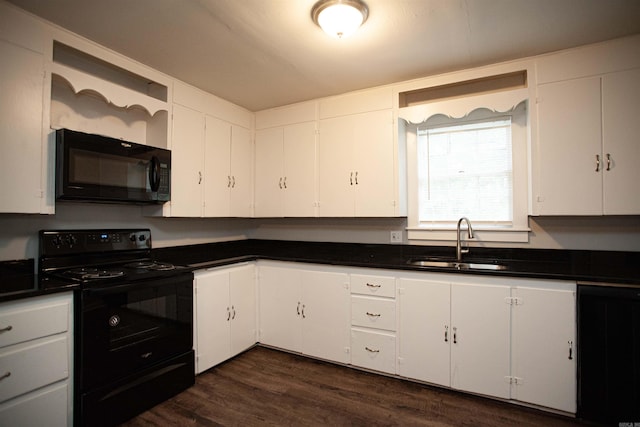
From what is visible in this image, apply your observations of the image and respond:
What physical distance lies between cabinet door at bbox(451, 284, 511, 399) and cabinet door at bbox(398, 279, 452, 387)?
0.05 m

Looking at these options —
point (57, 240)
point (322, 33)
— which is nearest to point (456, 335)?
point (322, 33)

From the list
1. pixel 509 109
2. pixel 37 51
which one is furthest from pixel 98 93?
pixel 509 109

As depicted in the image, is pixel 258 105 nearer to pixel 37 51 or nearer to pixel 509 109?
pixel 37 51

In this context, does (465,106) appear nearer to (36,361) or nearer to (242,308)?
(242,308)

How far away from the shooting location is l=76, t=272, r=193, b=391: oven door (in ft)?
5.79

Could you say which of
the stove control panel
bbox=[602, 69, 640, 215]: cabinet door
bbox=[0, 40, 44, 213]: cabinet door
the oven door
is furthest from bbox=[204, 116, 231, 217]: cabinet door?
bbox=[602, 69, 640, 215]: cabinet door

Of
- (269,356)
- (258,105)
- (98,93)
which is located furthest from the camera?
(258,105)

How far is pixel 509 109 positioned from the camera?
8.01 ft

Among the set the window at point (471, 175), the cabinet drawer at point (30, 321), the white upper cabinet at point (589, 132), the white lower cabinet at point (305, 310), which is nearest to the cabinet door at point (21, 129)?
the cabinet drawer at point (30, 321)

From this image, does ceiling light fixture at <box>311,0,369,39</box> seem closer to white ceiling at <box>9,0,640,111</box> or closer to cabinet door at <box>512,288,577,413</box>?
white ceiling at <box>9,0,640,111</box>

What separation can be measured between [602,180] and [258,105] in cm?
292

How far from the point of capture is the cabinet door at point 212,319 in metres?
2.46

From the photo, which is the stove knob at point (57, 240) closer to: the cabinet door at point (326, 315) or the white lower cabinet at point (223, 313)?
the white lower cabinet at point (223, 313)

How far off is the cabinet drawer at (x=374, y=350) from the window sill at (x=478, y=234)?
949 mm
